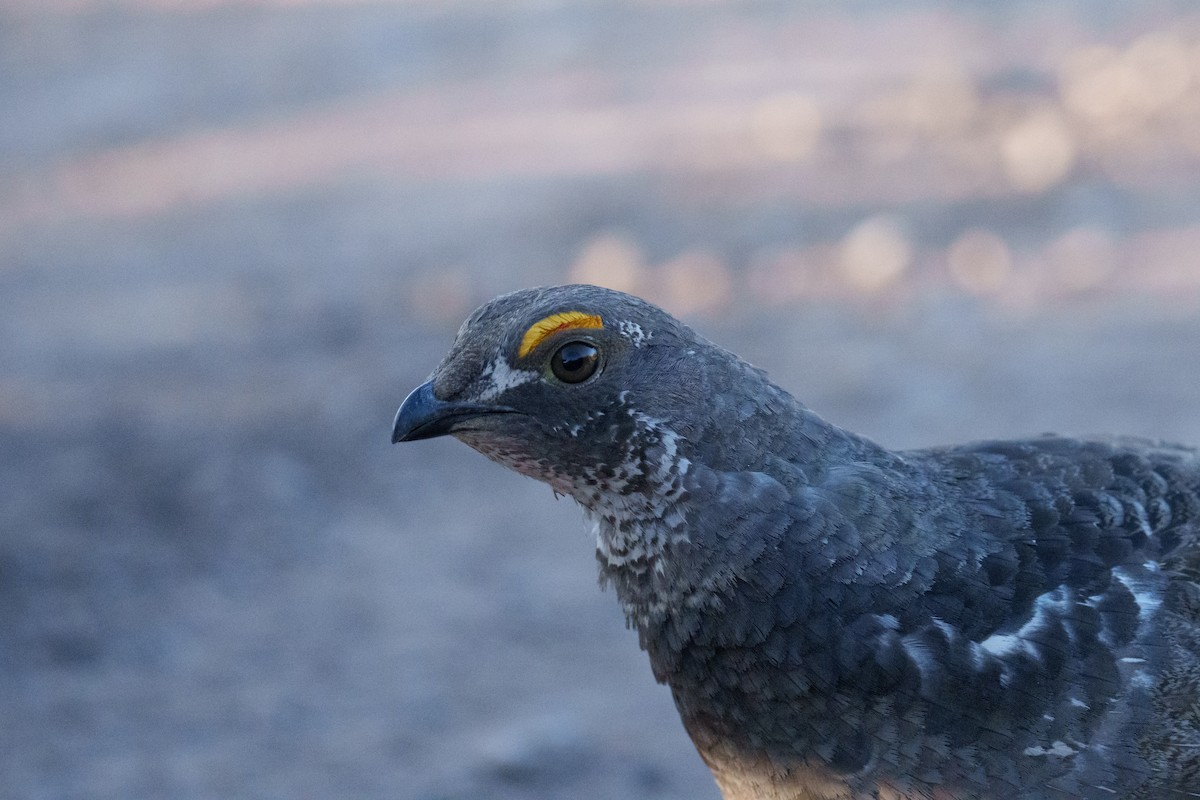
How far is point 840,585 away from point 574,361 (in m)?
0.95

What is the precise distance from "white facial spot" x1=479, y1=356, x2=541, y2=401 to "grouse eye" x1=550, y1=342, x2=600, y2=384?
0.06m

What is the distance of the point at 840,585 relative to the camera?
12.0ft

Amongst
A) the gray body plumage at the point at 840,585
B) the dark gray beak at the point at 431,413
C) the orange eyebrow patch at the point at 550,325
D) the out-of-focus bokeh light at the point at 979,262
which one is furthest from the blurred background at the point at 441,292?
the orange eyebrow patch at the point at 550,325

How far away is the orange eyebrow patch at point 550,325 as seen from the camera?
12.4 ft

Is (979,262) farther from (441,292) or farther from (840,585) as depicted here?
(840,585)

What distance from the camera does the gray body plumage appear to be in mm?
3611

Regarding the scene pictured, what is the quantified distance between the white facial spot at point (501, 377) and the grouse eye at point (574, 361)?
2.5 inches

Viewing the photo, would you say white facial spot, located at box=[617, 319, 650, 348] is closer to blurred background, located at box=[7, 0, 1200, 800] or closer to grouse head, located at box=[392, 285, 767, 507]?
grouse head, located at box=[392, 285, 767, 507]

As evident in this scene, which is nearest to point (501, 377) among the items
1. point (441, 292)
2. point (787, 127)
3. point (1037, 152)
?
point (441, 292)

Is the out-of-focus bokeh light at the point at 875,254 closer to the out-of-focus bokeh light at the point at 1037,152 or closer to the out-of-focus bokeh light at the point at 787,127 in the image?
the out-of-focus bokeh light at the point at 1037,152

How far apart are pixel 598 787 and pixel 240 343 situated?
526cm

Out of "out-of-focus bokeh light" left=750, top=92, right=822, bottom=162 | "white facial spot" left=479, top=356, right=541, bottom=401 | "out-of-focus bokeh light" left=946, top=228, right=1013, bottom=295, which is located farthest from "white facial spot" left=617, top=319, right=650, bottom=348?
"out-of-focus bokeh light" left=750, top=92, right=822, bottom=162

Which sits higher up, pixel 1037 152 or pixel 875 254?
pixel 1037 152

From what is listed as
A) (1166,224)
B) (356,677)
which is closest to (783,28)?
(1166,224)
